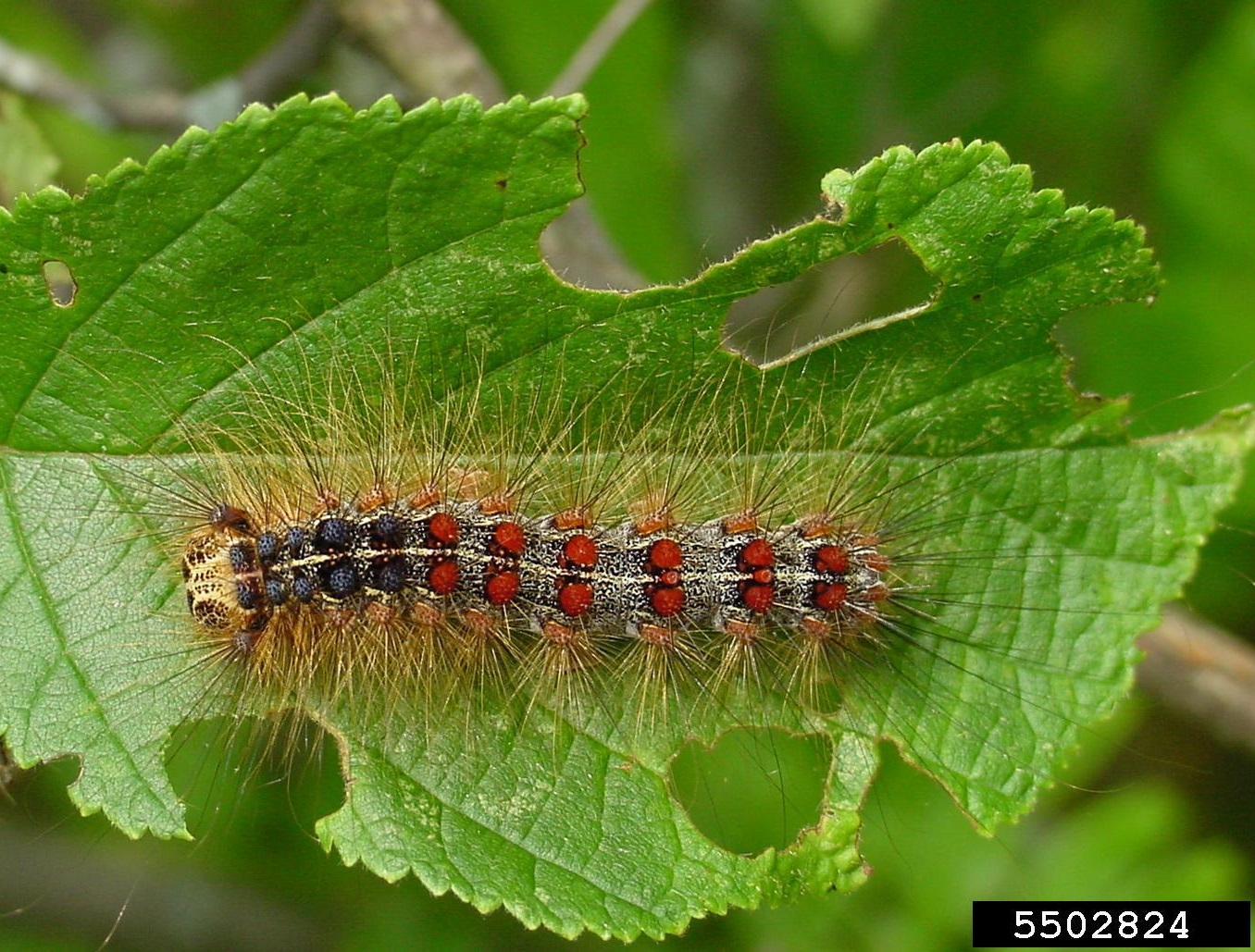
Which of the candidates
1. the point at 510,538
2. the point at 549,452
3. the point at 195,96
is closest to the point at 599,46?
the point at 195,96

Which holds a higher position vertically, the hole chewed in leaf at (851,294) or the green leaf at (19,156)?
the hole chewed in leaf at (851,294)

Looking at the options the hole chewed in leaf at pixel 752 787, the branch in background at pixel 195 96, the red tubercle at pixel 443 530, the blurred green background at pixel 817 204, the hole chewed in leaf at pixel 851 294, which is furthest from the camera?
the hole chewed in leaf at pixel 851 294

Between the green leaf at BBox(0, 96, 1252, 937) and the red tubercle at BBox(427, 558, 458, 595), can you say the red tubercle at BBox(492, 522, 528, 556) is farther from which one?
the green leaf at BBox(0, 96, 1252, 937)

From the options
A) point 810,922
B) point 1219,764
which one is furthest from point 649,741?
point 1219,764

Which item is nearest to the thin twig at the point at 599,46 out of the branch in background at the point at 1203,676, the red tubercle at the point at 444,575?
the red tubercle at the point at 444,575

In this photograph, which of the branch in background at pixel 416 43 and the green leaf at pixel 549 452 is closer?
the green leaf at pixel 549 452

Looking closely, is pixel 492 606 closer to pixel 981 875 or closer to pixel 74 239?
pixel 74 239

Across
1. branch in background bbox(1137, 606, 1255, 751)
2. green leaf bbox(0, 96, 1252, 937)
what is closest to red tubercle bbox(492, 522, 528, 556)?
green leaf bbox(0, 96, 1252, 937)

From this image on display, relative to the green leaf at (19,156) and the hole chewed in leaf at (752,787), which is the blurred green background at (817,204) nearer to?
the green leaf at (19,156)
